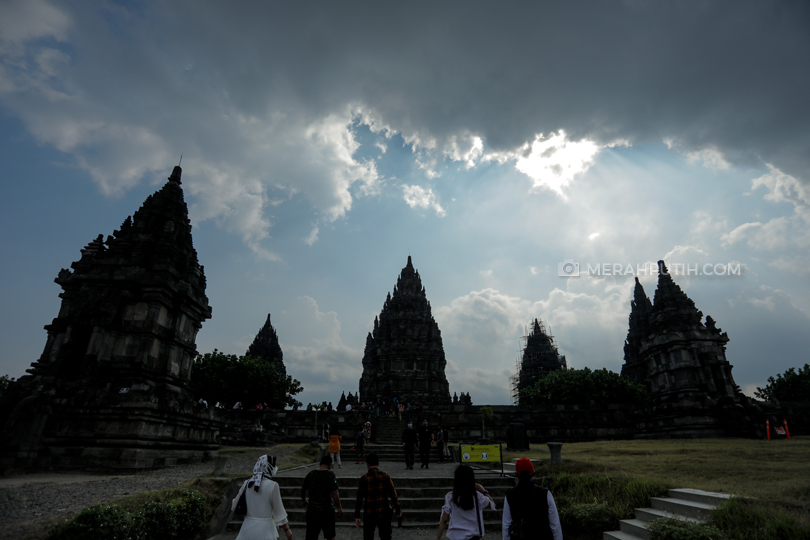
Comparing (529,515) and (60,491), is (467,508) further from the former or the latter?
(60,491)

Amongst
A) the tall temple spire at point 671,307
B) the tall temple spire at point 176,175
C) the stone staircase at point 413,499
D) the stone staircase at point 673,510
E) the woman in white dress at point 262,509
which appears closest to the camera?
the woman in white dress at point 262,509

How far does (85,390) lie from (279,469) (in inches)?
345

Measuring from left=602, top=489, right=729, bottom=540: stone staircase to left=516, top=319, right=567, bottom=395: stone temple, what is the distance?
70338mm

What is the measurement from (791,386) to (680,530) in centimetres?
5659

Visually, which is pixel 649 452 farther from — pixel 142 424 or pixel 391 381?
pixel 391 381

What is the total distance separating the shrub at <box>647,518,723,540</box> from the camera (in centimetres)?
581

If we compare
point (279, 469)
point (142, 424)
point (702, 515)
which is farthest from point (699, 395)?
point (142, 424)

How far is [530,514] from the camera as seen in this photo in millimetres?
4656

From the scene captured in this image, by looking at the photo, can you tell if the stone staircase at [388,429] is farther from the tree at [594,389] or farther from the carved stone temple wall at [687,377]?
the tree at [594,389]

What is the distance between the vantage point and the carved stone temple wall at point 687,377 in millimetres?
26991

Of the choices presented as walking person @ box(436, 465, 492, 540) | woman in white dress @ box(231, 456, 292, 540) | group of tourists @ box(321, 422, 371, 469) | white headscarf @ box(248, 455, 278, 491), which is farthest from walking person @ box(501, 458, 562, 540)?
group of tourists @ box(321, 422, 371, 469)

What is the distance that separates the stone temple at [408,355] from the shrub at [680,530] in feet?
164

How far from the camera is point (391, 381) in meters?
58.9

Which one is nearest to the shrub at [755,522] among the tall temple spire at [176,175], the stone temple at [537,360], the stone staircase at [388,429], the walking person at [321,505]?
the walking person at [321,505]
